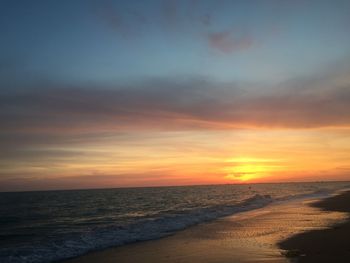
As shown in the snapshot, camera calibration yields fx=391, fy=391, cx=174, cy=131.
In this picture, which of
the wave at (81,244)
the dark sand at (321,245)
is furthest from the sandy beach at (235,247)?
the wave at (81,244)

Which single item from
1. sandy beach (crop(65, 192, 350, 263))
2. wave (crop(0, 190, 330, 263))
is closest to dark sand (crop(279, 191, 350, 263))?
sandy beach (crop(65, 192, 350, 263))

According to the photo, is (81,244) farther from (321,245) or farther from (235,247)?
(321,245)

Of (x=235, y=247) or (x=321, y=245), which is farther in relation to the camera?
(x=235, y=247)

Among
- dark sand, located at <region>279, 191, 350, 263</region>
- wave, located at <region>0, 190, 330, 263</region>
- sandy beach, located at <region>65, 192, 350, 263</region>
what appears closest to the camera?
dark sand, located at <region>279, 191, 350, 263</region>

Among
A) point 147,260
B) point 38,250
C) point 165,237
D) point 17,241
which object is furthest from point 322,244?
point 17,241

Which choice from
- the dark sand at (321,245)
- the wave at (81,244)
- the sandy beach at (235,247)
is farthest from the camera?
the wave at (81,244)

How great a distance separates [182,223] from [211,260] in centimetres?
1395

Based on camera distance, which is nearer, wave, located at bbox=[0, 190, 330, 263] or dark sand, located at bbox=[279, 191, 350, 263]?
dark sand, located at bbox=[279, 191, 350, 263]

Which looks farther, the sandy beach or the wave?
the wave

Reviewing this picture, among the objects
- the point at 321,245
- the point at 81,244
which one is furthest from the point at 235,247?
the point at 81,244

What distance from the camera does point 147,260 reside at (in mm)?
Result: 14477

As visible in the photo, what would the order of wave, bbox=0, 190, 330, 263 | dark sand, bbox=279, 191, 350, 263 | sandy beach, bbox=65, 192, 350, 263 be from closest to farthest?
dark sand, bbox=279, 191, 350, 263, sandy beach, bbox=65, 192, 350, 263, wave, bbox=0, 190, 330, 263

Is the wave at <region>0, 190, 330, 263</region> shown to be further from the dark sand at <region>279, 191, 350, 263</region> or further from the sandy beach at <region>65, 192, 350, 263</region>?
the dark sand at <region>279, 191, 350, 263</region>

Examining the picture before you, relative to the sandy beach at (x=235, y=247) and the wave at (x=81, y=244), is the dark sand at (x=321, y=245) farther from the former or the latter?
the wave at (x=81, y=244)
